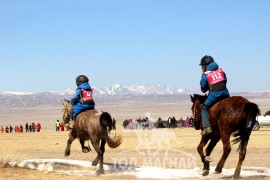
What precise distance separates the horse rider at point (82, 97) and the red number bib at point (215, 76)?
12.1ft

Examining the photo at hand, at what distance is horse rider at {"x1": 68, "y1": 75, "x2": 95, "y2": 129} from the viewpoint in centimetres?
1378

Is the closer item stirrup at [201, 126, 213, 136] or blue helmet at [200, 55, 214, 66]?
stirrup at [201, 126, 213, 136]

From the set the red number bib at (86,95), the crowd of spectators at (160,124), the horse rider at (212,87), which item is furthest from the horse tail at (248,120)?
the crowd of spectators at (160,124)

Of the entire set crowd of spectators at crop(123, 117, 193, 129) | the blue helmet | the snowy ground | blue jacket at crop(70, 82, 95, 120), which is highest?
the blue helmet

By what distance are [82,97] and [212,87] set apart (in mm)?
3956

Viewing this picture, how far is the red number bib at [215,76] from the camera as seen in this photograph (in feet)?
37.8

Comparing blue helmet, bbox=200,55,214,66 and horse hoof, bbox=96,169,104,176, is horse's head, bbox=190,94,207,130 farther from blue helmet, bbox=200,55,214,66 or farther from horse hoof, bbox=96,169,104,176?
horse hoof, bbox=96,169,104,176

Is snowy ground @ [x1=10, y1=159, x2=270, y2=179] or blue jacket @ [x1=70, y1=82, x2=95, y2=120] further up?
blue jacket @ [x1=70, y1=82, x2=95, y2=120]

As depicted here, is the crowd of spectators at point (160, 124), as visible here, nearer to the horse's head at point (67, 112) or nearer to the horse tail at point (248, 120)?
the horse's head at point (67, 112)

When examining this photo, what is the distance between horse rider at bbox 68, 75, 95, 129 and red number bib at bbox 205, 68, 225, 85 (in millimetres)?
3685

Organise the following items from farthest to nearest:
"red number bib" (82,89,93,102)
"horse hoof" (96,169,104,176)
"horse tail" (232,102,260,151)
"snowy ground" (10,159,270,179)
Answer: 1. "red number bib" (82,89,93,102)
2. "horse hoof" (96,169,104,176)
3. "snowy ground" (10,159,270,179)
4. "horse tail" (232,102,260,151)

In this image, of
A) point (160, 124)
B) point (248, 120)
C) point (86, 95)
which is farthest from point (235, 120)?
point (160, 124)

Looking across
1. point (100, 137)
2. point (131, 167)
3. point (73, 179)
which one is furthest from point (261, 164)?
point (73, 179)

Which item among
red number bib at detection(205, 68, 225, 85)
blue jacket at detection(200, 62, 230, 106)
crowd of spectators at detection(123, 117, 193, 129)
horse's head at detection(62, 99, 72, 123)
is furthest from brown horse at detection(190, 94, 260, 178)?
crowd of spectators at detection(123, 117, 193, 129)
